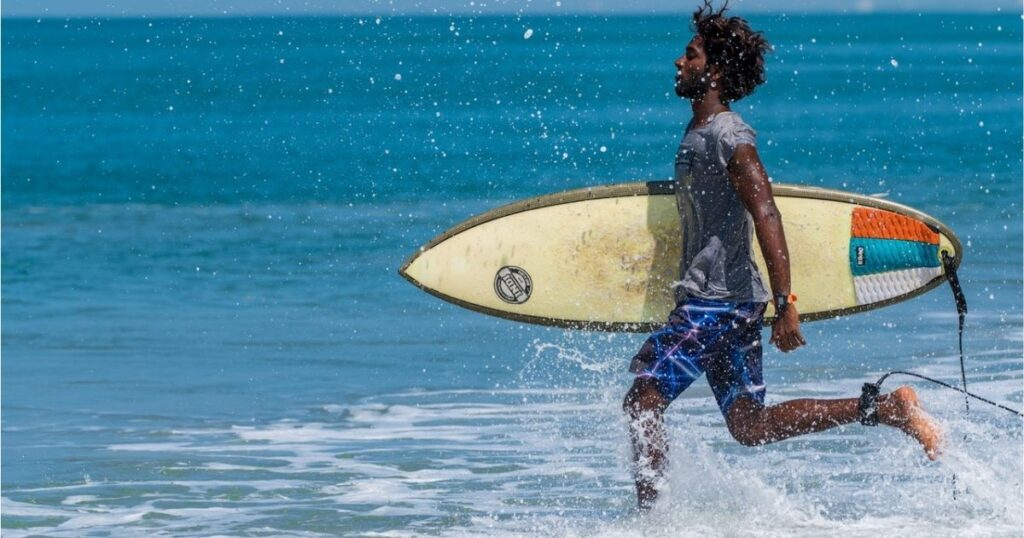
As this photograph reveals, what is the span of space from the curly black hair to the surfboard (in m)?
0.73

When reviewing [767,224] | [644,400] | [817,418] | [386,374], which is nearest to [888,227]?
[817,418]

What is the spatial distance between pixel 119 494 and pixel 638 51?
205ft

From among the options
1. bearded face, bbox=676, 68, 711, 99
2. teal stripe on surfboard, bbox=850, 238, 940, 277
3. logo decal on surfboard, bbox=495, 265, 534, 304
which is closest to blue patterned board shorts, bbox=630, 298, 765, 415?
bearded face, bbox=676, 68, 711, 99

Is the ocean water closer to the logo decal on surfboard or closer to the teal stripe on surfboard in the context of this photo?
the logo decal on surfboard

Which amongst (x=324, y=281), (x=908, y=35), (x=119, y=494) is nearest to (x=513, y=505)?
(x=119, y=494)

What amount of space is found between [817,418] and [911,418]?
0.28m

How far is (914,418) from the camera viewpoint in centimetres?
513

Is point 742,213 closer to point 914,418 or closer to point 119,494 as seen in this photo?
point 914,418

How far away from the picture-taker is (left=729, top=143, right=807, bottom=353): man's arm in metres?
4.96

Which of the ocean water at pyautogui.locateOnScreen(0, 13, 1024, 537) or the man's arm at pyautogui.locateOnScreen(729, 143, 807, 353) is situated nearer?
the man's arm at pyautogui.locateOnScreen(729, 143, 807, 353)

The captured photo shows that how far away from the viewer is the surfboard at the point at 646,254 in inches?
230

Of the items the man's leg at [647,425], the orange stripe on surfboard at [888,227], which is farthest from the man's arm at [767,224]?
the orange stripe on surfboard at [888,227]

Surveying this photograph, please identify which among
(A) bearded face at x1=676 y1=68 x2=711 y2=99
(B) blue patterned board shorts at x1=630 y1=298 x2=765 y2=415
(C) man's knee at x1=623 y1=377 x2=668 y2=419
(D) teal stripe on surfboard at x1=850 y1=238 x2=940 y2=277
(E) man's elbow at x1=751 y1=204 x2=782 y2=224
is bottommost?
(C) man's knee at x1=623 y1=377 x2=668 y2=419

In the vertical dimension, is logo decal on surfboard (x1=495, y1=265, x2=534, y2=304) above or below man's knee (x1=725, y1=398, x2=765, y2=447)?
above
